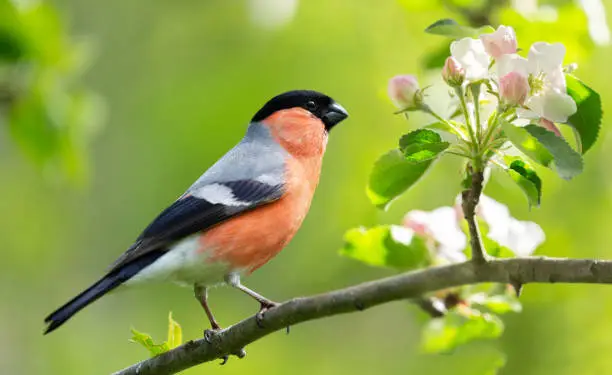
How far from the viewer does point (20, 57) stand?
13.3 ft

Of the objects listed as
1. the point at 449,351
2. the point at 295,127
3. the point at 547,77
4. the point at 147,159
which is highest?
the point at 147,159

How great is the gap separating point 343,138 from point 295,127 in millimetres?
1692

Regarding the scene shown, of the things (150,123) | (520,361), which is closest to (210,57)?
(150,123)

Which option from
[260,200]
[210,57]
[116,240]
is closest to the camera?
[260,200]

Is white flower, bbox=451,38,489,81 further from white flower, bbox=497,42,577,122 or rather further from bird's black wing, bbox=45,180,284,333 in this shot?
bird's black wing, bbox=45,180,284,333

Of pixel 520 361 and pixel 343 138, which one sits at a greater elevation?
pixel 343 138

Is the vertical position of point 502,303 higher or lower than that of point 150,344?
lower

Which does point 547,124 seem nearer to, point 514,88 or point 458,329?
point 514,88

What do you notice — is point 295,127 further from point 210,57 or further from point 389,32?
A: point 210,57

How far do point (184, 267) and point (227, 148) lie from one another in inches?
103

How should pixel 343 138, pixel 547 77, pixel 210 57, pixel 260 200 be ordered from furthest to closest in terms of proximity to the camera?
pixel 210 57
pixel 343 138
pixel 260 200
pixel 547 77

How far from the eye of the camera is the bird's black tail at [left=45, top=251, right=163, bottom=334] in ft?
9.49

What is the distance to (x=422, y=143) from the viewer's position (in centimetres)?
217

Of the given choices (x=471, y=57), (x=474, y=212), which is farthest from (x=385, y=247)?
(x=471, y=57)
